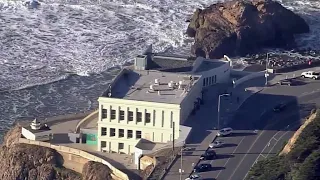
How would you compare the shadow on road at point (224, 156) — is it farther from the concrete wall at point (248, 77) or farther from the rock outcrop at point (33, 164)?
the concrete wall at point (248, 77)

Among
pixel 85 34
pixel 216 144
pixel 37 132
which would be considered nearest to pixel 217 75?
pixel 216 144

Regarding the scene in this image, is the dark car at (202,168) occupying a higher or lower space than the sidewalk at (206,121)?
lower

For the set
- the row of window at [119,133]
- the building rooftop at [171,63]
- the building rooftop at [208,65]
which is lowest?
the row of window at [119,133]

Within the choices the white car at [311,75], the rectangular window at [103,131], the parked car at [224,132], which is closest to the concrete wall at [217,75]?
the white car at [311,75]

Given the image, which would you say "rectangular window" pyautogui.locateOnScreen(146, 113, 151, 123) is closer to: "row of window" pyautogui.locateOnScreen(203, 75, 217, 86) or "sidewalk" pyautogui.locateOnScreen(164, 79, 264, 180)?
"sidewalk" pyautogui.locateOnScreen(164, 79, 264, 180)

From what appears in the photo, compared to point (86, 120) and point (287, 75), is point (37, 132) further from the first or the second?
point (287, 75)

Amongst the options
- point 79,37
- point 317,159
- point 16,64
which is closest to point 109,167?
point 317,159
